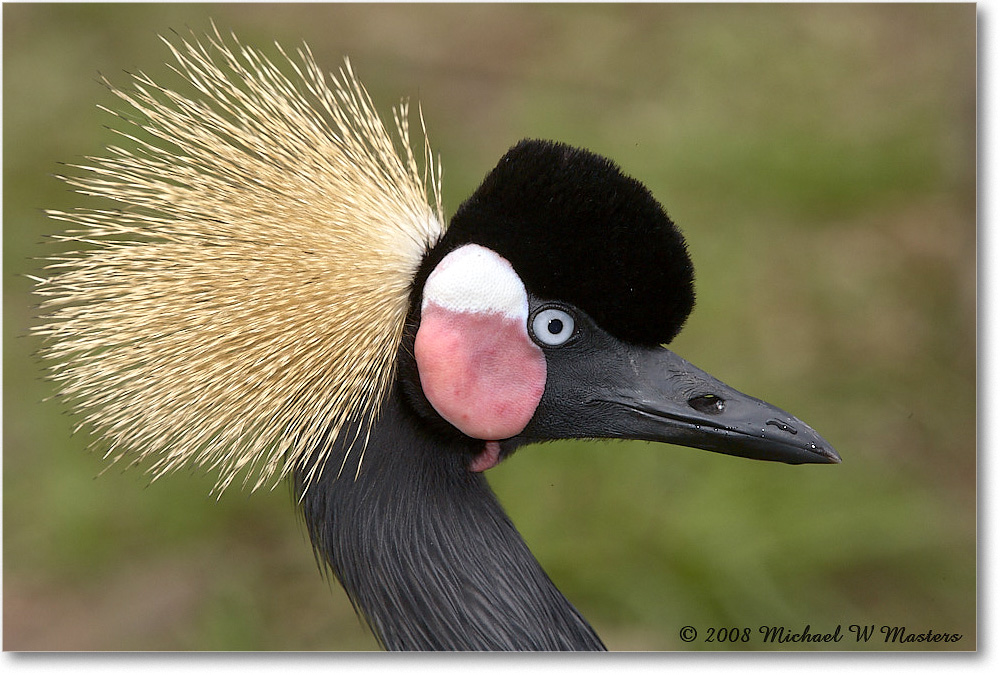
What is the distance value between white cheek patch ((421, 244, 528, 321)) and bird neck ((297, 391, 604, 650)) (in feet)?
0.53

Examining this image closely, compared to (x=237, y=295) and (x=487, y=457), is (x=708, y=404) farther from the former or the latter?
(x=237, y=295)

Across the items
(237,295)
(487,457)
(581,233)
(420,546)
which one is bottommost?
(420,546)

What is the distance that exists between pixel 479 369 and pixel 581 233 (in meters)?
0.19

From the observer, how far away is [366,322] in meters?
1.07

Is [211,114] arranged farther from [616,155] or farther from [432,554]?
[616,155]

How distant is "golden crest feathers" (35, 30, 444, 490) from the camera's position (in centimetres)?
105

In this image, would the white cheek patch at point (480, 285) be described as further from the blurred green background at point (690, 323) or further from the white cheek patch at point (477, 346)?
the blurred green background at point (690, 323)

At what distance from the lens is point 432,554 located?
1162mm

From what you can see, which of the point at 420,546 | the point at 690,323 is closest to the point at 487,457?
the point at 420,546

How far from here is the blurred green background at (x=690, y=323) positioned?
5.15 ft

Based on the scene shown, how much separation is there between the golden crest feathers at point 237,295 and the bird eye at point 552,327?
154 millimetres

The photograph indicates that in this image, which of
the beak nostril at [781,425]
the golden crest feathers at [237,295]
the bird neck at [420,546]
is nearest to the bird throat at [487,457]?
the bird neck at [420,546]

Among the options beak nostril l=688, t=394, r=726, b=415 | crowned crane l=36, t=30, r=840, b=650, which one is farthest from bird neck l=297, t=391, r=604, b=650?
beak nostril l=688, t=394, r=726, b=415

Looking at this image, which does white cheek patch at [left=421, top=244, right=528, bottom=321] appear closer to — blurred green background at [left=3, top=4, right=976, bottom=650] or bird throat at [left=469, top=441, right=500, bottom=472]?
bird throat at [left=469, top=441, right=500, bottom=472]
